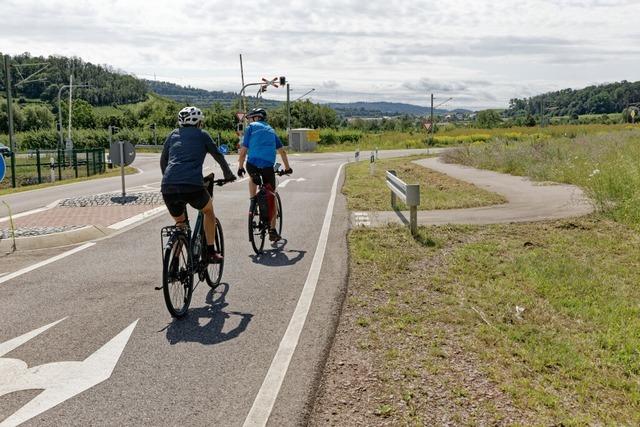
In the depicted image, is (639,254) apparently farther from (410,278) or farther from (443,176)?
(443,176)

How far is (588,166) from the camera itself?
57.4 feet

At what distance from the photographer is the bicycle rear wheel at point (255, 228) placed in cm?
835

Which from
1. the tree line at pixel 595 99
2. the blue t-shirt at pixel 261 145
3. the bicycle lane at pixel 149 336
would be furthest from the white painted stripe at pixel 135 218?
the tree line at pixel 595 99

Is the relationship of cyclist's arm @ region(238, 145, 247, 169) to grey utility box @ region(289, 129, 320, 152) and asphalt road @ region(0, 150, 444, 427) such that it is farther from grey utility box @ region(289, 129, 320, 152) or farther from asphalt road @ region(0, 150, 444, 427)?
grey utility box @ region(289, 129, 320, 152)

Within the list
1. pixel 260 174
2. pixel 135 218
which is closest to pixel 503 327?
pixel 260 174

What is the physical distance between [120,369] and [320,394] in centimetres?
150

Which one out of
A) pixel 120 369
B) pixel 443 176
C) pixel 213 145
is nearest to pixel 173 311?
pixel 120 369

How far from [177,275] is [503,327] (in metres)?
2.95

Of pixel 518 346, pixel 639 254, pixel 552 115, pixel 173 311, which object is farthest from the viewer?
pixel 552 115

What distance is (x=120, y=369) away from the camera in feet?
14.0

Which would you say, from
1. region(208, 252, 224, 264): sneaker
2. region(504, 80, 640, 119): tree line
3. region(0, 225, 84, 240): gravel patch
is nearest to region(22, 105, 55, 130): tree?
region(504, 80, 640, 119): tree line

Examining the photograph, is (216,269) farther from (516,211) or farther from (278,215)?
(516,211)

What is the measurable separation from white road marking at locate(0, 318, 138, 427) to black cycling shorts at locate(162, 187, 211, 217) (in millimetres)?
1526

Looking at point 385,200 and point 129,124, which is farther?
point 129,124
